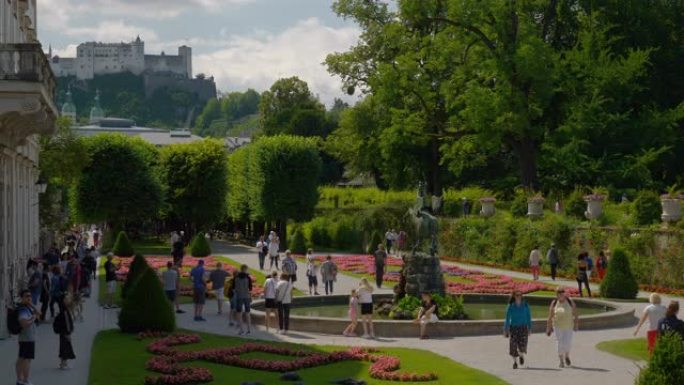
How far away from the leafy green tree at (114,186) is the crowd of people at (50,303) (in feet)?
69.0

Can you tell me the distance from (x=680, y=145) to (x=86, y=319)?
1526 inches

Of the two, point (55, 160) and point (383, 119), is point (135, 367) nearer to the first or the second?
point (55, 160)

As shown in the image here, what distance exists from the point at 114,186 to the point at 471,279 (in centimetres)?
3107

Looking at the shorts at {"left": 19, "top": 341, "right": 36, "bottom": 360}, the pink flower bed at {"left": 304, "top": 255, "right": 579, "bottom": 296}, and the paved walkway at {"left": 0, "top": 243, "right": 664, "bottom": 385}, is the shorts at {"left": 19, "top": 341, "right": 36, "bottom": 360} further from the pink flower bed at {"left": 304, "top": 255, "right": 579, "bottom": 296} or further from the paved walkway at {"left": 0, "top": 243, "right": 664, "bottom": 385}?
the pink flower bed at {"left": 304, "top": 255, "right": 579, "bottom": 296}

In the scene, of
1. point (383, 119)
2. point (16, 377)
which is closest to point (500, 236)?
point (383, 119)

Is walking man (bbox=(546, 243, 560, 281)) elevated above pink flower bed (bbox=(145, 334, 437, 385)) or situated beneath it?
elevated above

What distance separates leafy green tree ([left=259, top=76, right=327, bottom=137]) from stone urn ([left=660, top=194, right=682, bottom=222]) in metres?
67.5

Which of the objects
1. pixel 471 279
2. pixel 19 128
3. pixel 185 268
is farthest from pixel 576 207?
pixel 19 128

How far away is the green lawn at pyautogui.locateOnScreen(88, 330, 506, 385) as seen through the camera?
18.0m

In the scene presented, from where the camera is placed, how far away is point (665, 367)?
38.8 ft

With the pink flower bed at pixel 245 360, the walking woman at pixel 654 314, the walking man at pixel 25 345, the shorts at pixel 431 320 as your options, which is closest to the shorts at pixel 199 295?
the pink flower bed at pixel 245 360

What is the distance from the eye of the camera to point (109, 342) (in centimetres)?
2295

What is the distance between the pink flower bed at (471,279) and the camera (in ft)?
114

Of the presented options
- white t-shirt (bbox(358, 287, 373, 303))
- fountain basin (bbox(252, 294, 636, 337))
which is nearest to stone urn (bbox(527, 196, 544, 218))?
fountain basin (bbox(252, 294, 636, 337))
